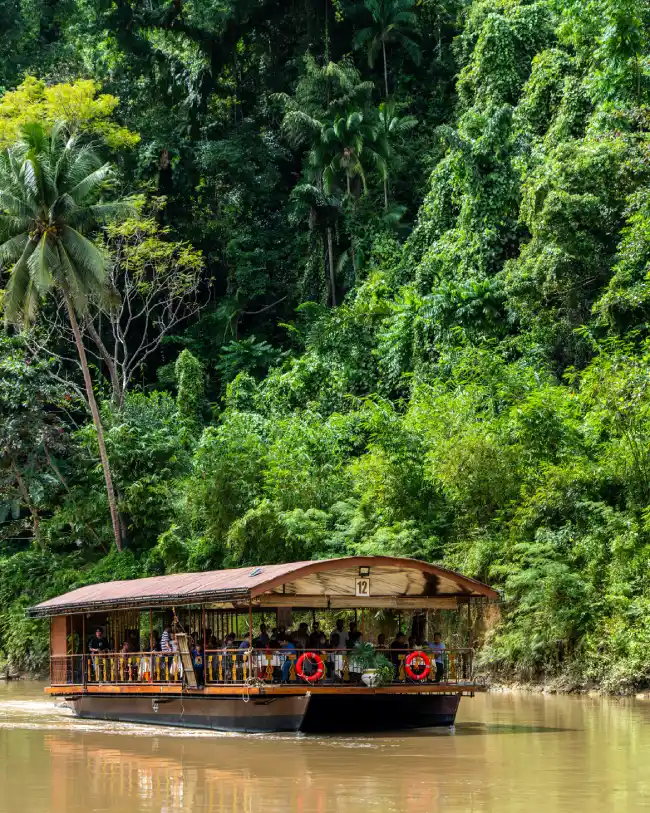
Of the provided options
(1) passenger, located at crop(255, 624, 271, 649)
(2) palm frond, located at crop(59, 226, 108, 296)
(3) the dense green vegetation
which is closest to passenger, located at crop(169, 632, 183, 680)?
(1) passenger, located at crop(255, 624, 271, 649)

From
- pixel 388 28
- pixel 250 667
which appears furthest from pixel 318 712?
pixel 388 28

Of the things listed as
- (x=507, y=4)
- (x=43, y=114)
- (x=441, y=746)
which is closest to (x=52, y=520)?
(x=43, y=114)

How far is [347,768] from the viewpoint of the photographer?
12.2m

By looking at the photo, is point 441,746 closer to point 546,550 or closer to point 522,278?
point 546,550

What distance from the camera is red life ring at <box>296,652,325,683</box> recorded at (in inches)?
600

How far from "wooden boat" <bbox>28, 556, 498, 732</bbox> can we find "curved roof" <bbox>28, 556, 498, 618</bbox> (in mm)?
20

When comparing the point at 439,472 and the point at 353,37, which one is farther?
the point at 353,37

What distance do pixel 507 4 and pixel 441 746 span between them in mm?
24764

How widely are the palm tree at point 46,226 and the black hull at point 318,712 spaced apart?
14406 mm

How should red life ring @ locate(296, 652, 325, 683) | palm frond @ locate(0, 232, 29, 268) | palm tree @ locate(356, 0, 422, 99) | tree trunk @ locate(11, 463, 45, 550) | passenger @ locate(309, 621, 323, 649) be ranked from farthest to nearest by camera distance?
1. palm tree @ locate(356, 0, 422, 99)
2. tree trunk @ locate(11, 463, 45, 550)
3. palm frond @ locate(0, 232, 29, 268)
4. passenger @ locate(309, 621, 323, 649)
5. red life ring @ locate(296, 652, 325, 683)

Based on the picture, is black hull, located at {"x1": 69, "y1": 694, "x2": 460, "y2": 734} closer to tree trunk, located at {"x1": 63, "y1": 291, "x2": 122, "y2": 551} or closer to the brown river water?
the brown river water

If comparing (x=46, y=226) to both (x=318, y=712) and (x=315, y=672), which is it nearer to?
(x=315, y=672)

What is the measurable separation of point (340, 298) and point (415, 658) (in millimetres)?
24023

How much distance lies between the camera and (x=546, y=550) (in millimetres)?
21328
